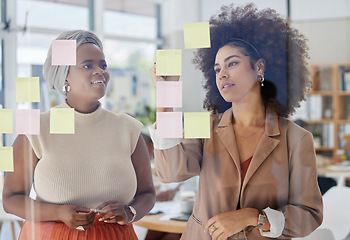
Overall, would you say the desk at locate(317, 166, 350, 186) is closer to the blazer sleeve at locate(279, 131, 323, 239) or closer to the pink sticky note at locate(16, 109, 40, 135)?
the blazer sleeve at locate(279, 131, 323, 239)

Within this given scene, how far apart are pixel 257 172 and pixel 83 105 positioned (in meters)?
0.64

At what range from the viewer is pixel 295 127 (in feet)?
4.11

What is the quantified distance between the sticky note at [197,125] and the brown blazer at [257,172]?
2cm

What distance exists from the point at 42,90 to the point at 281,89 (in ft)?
2.76

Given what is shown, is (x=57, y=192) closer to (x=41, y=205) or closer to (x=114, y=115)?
(x=41, y=205)

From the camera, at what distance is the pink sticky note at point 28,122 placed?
1.43 meters

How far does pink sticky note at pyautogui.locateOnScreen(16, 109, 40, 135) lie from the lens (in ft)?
4.69

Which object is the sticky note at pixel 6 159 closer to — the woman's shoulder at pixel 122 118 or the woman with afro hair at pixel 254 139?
the woman's shoulder at pixel 122 118

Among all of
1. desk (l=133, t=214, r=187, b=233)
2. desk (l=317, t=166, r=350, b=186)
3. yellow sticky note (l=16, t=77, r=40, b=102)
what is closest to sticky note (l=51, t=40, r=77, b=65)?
yellow sticky note (l=16, t=77, r=40, b=102)

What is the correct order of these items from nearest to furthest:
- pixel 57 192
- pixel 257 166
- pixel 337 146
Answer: pixel 257 166 → pixel 57 192 → pixel 337 146

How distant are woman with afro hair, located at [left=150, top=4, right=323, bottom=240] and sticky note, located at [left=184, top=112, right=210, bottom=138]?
2 centimetres

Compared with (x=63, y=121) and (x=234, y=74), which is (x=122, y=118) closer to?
(x=63, y=121)

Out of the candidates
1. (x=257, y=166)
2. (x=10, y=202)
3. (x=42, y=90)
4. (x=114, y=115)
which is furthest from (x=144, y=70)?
(x=10, y=202)

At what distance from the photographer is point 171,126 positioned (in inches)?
51.5
